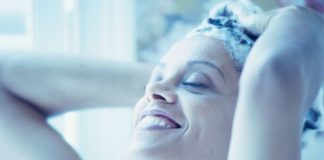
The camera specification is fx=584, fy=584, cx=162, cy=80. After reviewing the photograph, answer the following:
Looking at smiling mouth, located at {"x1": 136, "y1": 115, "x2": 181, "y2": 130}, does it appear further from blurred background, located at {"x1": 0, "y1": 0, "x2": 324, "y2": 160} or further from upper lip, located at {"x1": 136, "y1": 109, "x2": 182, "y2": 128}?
blurred background, located at {"x1": 0, "y1": 0, "x2": 324, "y2": 160}

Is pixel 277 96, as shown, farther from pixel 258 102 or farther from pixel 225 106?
pixel 225 106

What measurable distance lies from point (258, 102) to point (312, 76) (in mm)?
109

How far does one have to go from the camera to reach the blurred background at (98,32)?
1311 mm

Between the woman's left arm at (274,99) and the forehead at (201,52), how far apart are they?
0.14m

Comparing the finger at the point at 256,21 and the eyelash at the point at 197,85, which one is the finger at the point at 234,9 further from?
the eyelash at the point at 197,85

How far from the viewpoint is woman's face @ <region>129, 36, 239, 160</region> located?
3.03ft

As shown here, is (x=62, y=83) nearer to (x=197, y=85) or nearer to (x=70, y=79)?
(x=70, y=79)

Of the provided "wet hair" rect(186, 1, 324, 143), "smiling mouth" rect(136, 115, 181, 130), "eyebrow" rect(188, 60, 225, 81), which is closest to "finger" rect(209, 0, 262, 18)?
"wet hair" rect(186, 1, 324, 143)

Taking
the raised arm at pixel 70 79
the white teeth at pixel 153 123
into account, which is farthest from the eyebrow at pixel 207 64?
the raised arm at pixel 70 79

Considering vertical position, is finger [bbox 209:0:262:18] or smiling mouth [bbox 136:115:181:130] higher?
finger [bbox 209:0:262:18]

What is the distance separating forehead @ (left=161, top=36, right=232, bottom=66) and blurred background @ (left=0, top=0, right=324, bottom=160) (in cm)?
32

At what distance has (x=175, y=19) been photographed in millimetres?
1309

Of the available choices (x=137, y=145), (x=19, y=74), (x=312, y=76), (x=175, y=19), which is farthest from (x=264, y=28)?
(x=19, y=74)

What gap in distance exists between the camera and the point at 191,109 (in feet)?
3.06
